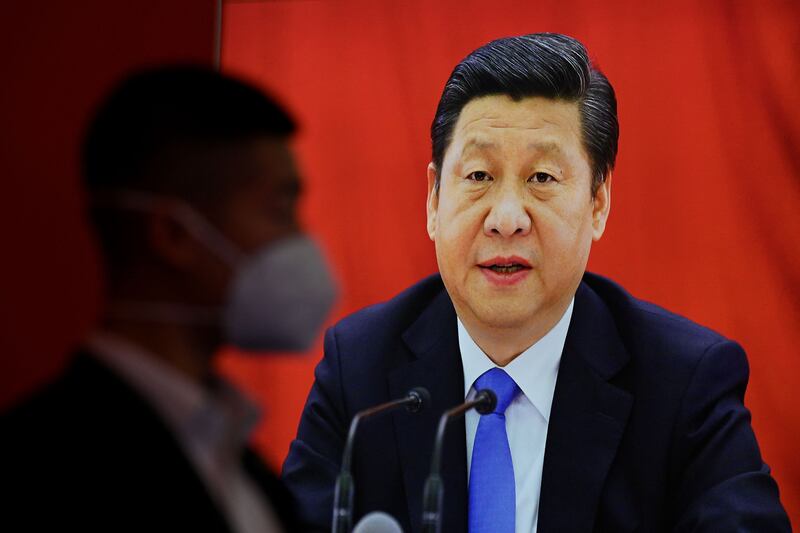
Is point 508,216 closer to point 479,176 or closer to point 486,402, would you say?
point 479,176

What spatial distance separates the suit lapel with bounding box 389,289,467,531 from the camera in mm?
2275

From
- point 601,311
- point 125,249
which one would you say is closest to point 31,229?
point 125,249

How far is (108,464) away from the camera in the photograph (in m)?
1.12

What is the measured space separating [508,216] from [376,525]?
77 cm

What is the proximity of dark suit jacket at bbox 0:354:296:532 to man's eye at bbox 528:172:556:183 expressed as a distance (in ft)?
4.22

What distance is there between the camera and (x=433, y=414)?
2.37 metres

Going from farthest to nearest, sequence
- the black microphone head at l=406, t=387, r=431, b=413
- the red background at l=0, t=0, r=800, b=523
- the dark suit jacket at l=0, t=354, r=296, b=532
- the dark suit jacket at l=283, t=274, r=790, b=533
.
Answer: the red background at l=0, t=0, r=800, b=523 < the dark suit jacket at l=283, t=274, r=790, b=533 < the black microphone head at l=406, t=387, r=431, b=413 < the dark suit jacket at l=0, t=354, r=296, b=532

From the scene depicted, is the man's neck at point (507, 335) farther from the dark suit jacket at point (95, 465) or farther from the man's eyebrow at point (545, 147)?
the dark suit jacket at point (95, 465)

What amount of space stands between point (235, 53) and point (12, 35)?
1.54 m

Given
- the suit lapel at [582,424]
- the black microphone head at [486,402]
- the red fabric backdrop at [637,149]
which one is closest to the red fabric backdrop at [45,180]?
the black microphone head at [486,402]

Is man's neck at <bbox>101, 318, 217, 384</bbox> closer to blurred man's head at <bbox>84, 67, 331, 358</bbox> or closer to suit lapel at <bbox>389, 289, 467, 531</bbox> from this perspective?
blurred man's head at <bbox>84, 67, 331, 358</bbox>

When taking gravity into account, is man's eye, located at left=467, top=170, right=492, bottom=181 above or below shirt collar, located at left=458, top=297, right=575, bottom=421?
above

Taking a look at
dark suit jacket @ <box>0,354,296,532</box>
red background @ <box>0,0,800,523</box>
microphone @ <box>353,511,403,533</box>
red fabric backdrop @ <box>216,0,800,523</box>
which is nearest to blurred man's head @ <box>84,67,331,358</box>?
dark suit jacket @ <box>0,354,296,532</box>

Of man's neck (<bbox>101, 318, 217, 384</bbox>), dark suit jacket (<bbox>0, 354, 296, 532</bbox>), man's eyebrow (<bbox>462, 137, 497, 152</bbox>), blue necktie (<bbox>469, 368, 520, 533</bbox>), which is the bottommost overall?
blue necktie (<bbox>469, 368, 520, 533</bbox>)
